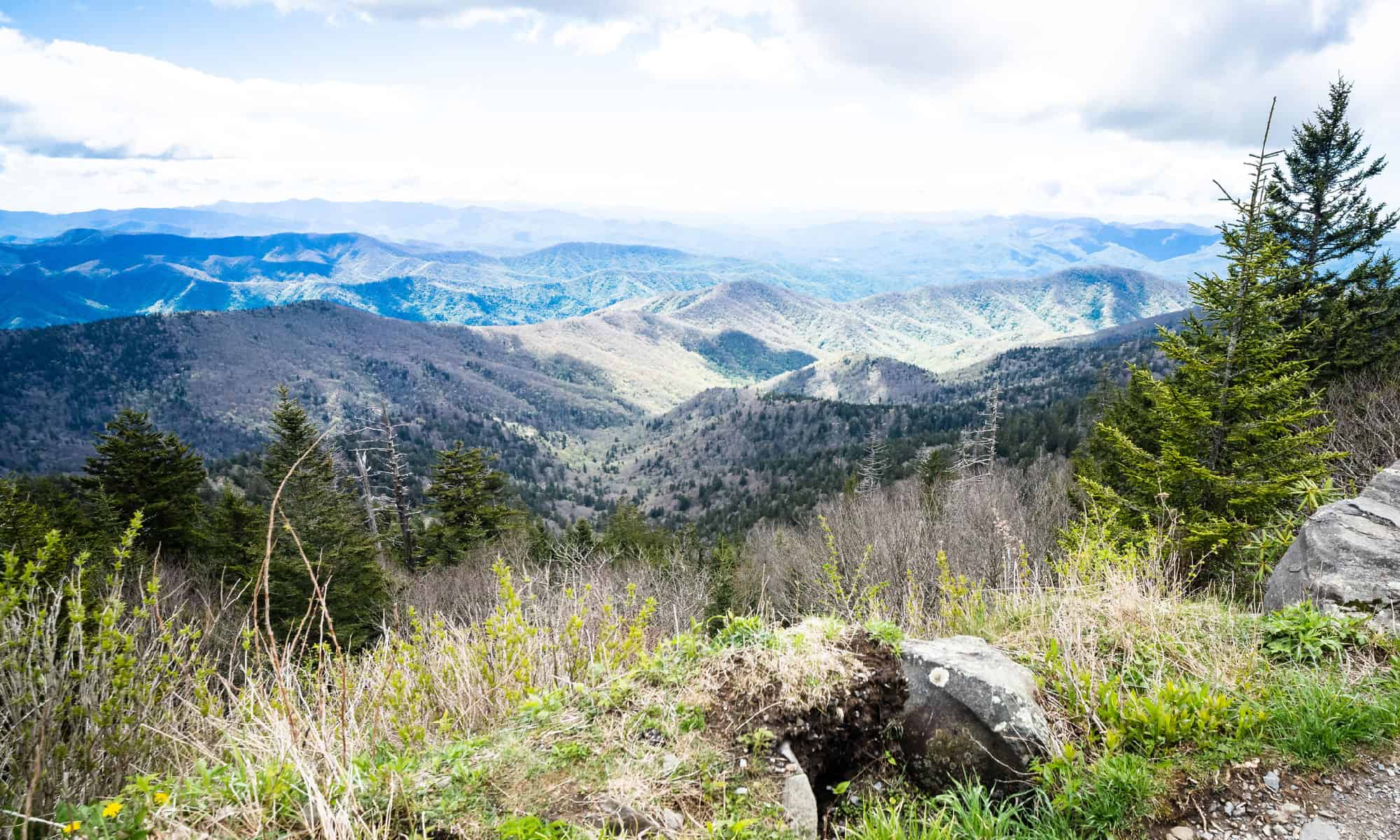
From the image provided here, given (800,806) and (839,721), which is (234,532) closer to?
(839,721)

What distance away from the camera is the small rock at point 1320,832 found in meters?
3.10

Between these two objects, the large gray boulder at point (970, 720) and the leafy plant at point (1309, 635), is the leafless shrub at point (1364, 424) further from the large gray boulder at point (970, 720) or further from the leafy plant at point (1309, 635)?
the large gray boulder at point (970, 720)

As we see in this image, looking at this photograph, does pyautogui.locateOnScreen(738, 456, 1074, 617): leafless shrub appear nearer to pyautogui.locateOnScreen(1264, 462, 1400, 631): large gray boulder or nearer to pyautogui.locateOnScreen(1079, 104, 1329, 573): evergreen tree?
pyautogui.locateOnScreen(1079, 104, 1329, 573): evergreen tree

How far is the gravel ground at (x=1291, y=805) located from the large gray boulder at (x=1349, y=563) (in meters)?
2.17

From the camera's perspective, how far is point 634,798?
10.7 ft

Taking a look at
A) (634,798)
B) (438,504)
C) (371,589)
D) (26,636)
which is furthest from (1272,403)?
(438,504)

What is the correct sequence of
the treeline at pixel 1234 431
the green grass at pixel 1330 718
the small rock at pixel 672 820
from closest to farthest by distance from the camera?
the small rock at pixel 672 820 < the green grass at pixel 1330 718 < the treeline at pixel 1234 431

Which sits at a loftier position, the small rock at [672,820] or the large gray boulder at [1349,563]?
the large gray boulder at [1349,563]

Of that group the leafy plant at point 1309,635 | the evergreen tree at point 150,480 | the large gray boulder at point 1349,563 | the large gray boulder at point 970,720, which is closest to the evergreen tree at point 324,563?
the evergreen tree at point 150,480

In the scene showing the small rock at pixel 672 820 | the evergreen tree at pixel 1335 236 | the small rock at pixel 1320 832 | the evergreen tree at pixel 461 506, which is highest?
the evergreen tree at pixel 1335 236

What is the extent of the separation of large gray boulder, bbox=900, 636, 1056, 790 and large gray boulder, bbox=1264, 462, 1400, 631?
129 inches

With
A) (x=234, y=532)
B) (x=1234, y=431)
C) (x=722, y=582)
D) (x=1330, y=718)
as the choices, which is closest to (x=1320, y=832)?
(x=1330, y=718)

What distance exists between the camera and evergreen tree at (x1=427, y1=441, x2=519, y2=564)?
30.7 meters

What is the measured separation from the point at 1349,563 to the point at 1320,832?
3.84 m
